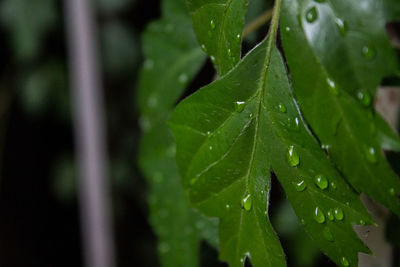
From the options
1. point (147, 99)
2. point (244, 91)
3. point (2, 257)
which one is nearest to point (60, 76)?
point (2, 257)

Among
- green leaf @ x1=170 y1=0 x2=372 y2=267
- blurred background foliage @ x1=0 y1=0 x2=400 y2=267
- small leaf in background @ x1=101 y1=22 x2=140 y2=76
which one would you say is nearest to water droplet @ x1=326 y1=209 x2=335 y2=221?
green leaf @ x1=170 y1=0 x2=372 y2=267

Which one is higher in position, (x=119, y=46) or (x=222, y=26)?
(x=222, y=26)

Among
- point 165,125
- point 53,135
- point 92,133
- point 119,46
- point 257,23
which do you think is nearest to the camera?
point 257,23

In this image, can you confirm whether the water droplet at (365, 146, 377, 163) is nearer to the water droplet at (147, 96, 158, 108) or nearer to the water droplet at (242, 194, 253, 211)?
the water droplet at (242, 194, 253, 211)

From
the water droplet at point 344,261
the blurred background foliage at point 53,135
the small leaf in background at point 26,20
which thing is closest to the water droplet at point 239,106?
the water droplet at point 344,261

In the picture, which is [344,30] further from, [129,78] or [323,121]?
[129,78]

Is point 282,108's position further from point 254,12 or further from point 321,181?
point 254,12

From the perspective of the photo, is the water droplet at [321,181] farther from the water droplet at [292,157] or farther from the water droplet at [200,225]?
the water droplet at [200,225]

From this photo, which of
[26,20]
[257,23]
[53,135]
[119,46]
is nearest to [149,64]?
[257,23]
